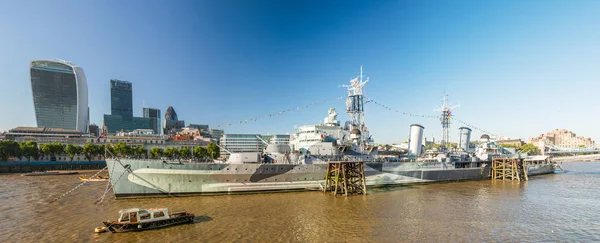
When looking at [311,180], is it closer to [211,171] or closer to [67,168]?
[211,171]

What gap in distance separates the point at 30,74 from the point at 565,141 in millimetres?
323763

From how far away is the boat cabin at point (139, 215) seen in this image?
14758 millimetres

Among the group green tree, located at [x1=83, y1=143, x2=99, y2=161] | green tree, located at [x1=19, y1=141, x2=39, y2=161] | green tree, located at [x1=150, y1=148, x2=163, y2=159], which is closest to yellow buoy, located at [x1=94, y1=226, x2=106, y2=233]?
green tree, located at [x1=150, y1=148, x2=163, y2=159]

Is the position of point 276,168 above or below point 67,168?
above

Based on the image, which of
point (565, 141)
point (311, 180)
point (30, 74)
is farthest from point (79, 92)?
point (565, 141)

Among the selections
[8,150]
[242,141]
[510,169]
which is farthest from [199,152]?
[242,141]

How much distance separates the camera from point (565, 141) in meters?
175

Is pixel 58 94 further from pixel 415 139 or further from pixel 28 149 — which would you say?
pixel 415 139

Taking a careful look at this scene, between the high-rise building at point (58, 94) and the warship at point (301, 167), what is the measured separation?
5773 inches

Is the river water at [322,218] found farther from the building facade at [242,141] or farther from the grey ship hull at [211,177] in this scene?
the building facade at [242,141]

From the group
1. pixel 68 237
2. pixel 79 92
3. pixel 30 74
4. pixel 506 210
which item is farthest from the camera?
pixel 79 92

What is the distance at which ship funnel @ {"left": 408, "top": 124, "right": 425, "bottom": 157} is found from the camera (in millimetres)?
41062

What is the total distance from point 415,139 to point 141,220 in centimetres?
3926

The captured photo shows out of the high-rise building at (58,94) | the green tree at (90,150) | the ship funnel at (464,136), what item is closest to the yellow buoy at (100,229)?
the green tree at (90,150)
